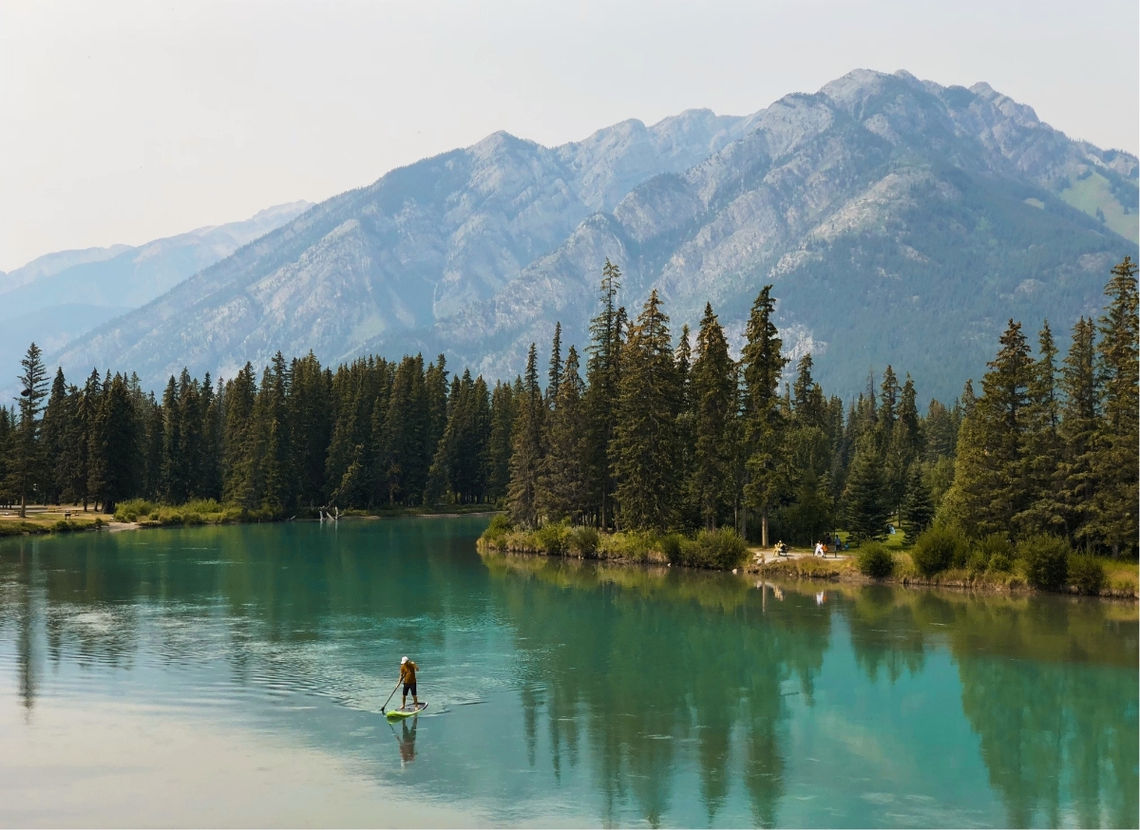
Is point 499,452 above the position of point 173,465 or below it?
above

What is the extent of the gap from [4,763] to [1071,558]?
54.0m

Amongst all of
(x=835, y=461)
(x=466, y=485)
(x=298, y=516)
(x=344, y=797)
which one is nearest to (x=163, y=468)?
(x=298, y=516)

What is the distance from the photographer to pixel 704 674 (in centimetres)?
4344

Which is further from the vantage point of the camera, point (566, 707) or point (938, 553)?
point (938, 553)

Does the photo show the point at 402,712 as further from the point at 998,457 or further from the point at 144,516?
the point at 144,516

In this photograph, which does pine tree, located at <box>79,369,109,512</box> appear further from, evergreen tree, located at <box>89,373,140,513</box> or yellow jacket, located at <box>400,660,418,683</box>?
yellow jacket, located at <box>400,660,418,683</box>

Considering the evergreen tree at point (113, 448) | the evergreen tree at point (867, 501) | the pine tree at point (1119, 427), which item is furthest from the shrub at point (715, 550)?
the evergreen tree at point (113, 448)

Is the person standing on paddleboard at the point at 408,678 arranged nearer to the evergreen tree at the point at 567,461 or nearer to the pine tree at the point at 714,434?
the pine tree at the point at 714,434

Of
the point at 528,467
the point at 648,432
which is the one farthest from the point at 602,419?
the point at 528,467

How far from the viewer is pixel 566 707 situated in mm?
37031

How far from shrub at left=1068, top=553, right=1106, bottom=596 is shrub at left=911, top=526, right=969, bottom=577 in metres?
6.46

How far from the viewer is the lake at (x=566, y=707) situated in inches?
1079

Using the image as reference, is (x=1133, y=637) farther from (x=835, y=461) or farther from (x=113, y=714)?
(x=835, y=461)

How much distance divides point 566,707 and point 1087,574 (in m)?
37.7
